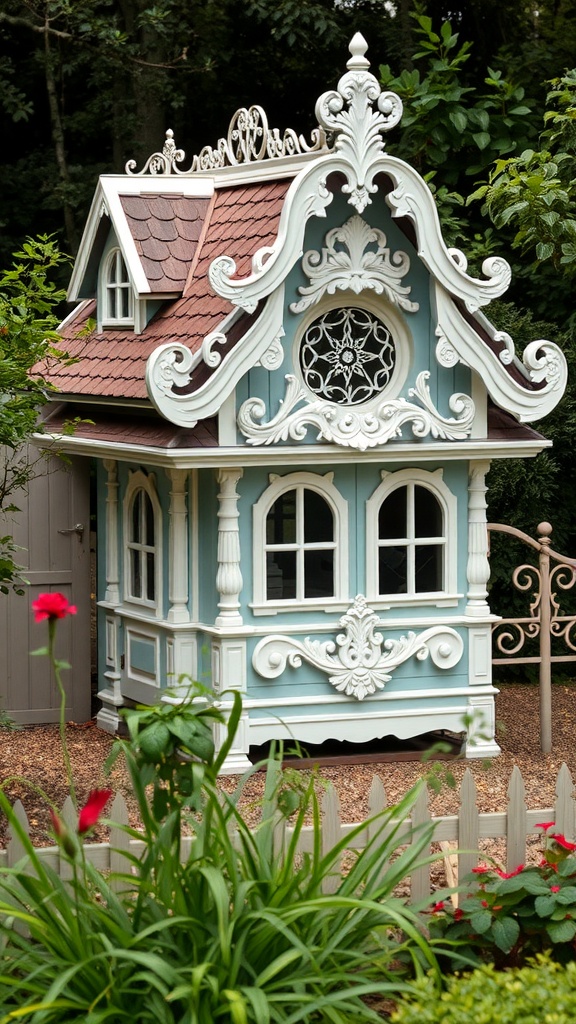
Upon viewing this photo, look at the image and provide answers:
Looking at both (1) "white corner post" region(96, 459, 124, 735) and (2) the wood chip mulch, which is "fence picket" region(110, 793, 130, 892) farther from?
(1) "white corner post" region(96, 459, 124, 735)

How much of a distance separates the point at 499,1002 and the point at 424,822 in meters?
1.21

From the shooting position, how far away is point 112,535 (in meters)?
11.0

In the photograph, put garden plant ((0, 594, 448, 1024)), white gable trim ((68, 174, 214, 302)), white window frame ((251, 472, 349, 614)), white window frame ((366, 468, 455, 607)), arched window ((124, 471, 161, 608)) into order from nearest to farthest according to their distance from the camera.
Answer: garden plant ((0, 594, 448, 1024))
white window frame ((251, 472, 349, 614))
white window frame ((366, 468, 455, 607))
arched window ((124, 471, 161, 608))
white gable trim ((68, 174, 214, 302))

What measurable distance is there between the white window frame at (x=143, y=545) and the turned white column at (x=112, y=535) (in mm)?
153

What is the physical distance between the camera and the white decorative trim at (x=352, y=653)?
959 centimetres

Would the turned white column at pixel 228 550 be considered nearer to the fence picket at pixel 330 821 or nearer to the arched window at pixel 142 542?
the arched window at pixel 142 542

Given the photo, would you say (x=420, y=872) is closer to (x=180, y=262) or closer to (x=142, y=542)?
(x=142, y=542)

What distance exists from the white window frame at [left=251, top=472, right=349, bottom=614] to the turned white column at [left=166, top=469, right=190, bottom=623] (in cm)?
52

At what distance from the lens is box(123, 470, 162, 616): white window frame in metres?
10.1

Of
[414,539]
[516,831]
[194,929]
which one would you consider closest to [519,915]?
[516,831]

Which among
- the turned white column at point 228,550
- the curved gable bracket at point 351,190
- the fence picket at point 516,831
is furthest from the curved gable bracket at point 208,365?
the fence picket at point 516,831

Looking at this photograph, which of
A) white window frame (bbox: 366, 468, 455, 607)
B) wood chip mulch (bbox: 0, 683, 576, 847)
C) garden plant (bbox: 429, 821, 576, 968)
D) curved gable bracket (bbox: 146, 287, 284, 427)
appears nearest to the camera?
garden plant (bbox: 429, 821, 576, 968)

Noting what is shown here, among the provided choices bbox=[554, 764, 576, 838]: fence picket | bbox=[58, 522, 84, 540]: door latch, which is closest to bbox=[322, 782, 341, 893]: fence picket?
bbox=[554, 764, 576, 838]: fence picket

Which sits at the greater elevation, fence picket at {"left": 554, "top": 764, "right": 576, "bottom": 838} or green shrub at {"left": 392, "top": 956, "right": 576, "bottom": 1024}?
fence picket at {"left": 554, "top": 764, "right": 576, "bottom": 838}
